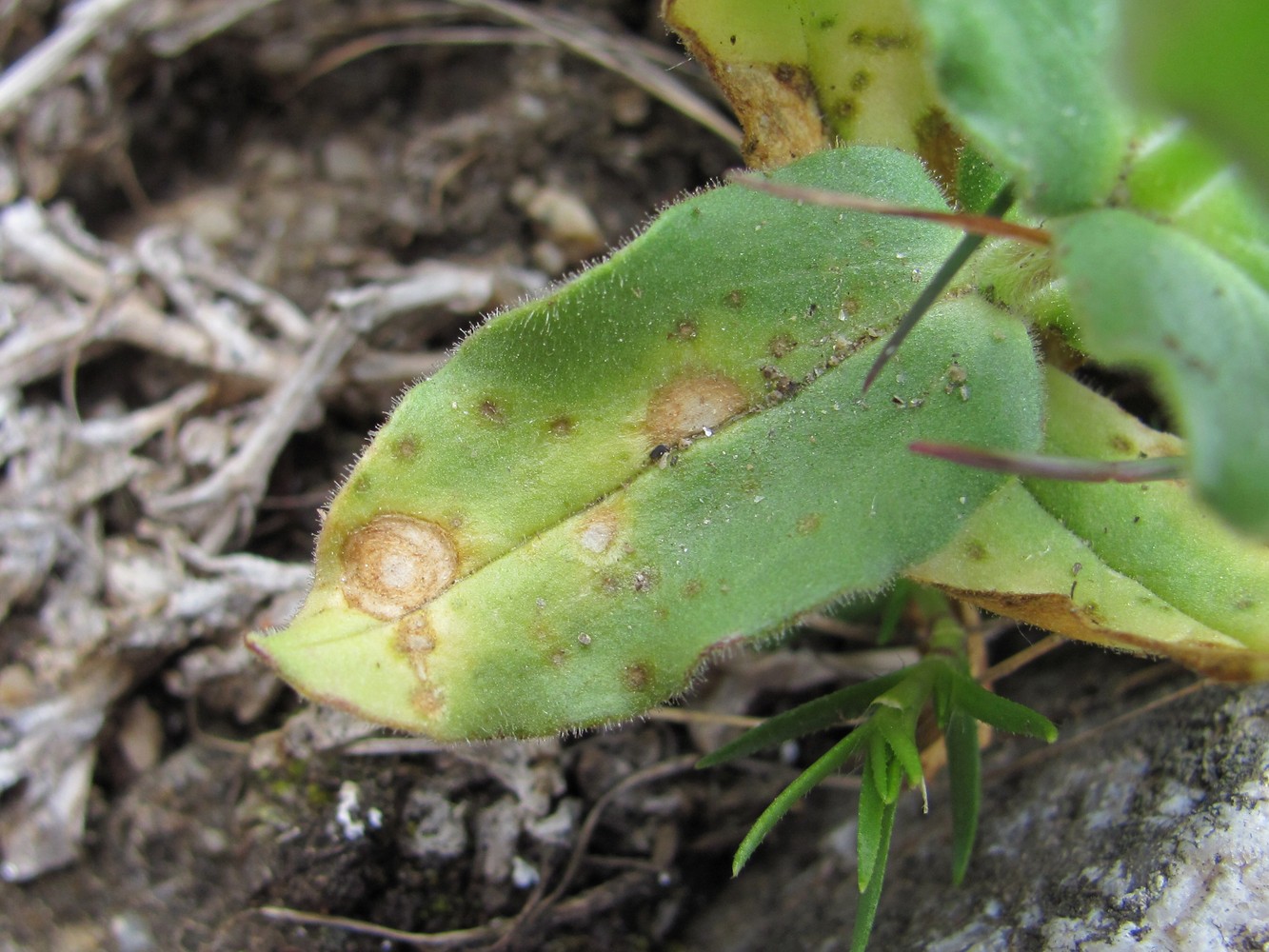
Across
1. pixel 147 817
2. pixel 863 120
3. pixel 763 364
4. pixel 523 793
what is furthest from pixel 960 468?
pixel 147 817

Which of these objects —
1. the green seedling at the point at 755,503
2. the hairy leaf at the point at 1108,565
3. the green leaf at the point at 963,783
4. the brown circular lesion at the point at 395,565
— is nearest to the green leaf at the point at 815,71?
the green seedling at the point at 755,503

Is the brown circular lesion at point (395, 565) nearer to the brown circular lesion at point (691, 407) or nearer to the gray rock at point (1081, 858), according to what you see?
the brown circular lesion at point (691, 407)

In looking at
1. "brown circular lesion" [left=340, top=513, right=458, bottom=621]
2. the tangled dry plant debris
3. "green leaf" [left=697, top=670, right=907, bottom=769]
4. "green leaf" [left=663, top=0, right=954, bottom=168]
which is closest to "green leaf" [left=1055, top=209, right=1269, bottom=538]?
"green leaf" [left=663, top=0, right=954, bottom=168]

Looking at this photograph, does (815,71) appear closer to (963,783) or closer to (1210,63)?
(1210,63)

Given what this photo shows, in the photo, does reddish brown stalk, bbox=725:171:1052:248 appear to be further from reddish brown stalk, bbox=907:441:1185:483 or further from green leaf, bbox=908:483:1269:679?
green leaf, bbox=908:483:1269:679

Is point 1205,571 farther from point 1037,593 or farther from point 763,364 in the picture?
point 763,364

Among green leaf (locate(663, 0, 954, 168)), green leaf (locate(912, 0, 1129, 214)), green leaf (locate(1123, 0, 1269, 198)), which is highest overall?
green leaf (locate(1123, 0, 1269, 198))
